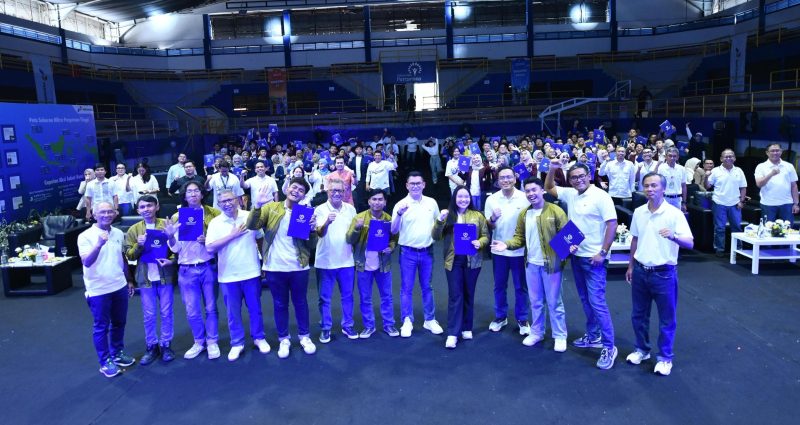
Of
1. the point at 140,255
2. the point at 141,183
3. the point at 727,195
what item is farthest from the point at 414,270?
the point at 141,183

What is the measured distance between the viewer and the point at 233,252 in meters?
5.12

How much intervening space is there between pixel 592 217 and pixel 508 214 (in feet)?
2.63

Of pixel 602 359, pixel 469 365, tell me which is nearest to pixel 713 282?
pixel 602 359

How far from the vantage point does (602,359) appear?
16.0 feet

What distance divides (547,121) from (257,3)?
52.3 feet

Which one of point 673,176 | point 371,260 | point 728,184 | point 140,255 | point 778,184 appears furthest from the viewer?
point 673,176

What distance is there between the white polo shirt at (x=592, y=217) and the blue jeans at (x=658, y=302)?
15.8 inches

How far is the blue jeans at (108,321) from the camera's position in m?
4.86

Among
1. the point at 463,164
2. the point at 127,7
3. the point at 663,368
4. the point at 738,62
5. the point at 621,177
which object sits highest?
the point at 127,7

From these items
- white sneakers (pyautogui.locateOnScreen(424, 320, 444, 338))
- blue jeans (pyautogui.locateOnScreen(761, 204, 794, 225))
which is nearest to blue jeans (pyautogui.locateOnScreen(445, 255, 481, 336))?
white sneakers (pyautogui.locateOnScreen(424, 320, 444, 338))

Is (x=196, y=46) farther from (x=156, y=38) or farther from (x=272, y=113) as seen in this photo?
(x=272, y=113)

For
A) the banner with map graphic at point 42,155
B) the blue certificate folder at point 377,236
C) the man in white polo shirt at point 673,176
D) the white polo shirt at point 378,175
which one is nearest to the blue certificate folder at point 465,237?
the blue certificate folder at point 377,236

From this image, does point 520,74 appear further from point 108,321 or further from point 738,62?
point 108,321

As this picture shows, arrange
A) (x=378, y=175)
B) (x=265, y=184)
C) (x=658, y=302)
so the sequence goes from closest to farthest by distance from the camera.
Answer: (x=658, y=302) → (x=265, y=184) → (x=378, y=175)
